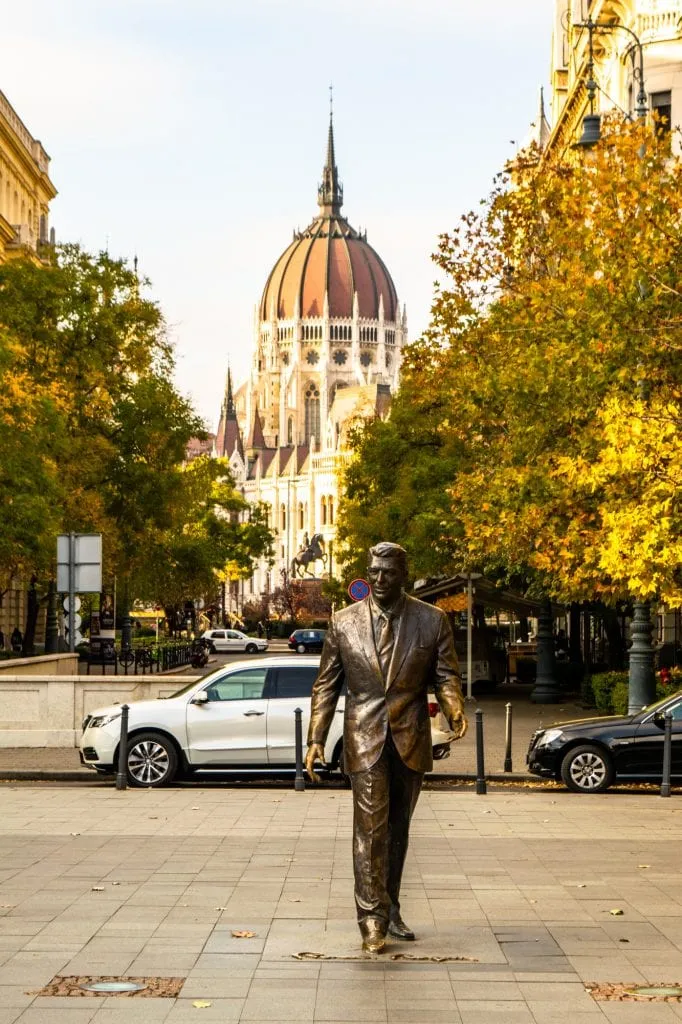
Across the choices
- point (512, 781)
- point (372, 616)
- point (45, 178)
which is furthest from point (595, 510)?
point (45, 178)

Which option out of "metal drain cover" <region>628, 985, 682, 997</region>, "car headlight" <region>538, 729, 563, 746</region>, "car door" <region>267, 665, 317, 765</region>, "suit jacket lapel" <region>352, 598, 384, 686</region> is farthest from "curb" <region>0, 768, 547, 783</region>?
"metal drain cover" <region>628, 985, 682, 997</region>

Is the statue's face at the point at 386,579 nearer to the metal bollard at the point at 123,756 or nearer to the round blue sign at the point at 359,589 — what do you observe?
the metal bollard at the point at 123,756

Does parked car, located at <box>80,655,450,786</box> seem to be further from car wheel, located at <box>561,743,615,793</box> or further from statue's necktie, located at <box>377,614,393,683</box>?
statue's necktie, located at <box>377,614,393,683</box>

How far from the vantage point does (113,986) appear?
8.11 metres

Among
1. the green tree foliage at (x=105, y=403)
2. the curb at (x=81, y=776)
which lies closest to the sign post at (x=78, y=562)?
the curb at (x=81, y=776)

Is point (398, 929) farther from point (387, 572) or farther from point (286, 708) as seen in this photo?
point (286, 708)

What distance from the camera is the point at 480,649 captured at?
45750mm

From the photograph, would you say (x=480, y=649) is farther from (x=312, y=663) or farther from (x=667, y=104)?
(x=312, y=663)

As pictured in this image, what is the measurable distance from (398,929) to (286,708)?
1080 cm

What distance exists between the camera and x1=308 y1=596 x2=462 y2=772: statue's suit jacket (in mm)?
9227

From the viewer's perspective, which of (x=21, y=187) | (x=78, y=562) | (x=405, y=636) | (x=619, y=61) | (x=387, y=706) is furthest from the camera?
(x=21, y=187)

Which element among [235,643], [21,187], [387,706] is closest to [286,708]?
[387,706]

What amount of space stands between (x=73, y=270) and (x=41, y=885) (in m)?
34.1

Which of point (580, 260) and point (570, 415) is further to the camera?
point (580, 260)
